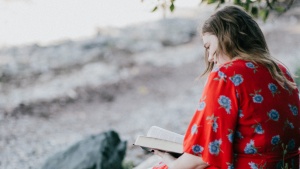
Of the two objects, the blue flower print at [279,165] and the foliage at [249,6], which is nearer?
the blue flower print at [279,165]

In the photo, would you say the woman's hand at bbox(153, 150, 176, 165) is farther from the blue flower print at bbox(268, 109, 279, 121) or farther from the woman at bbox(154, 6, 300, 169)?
the blue flower print at bbox(268, 109, 279, 121)

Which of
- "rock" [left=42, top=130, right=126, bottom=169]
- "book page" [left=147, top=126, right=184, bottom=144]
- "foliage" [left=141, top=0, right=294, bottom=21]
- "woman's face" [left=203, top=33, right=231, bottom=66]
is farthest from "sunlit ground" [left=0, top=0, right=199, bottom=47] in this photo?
"woman's face" [left=203, top=33, right=231, bottom=66]

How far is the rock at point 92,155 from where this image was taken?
13.4 feet

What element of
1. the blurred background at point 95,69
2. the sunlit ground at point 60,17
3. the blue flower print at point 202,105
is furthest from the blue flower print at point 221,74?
the sunlit ground at point 60,17

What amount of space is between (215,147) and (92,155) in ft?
7.33

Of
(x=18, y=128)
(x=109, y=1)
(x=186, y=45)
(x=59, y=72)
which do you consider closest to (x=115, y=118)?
(x=18, y=128)

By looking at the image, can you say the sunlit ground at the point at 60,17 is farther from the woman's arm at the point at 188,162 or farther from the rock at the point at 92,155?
the woman's arm at the point at 188,162

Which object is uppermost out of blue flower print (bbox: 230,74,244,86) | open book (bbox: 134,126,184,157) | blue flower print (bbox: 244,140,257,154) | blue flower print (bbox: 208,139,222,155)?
blue flower print (bbox: 230,74,244,86)

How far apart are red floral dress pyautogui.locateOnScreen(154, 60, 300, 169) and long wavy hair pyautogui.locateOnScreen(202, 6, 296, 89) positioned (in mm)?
62

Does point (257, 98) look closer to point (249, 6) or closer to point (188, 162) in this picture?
point (188, 162)

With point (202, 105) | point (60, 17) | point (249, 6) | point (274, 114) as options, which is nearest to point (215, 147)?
point (202, 105)

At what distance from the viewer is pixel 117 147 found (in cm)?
460

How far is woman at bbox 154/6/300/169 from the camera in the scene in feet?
6.87

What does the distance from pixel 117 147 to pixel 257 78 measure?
104 inches
